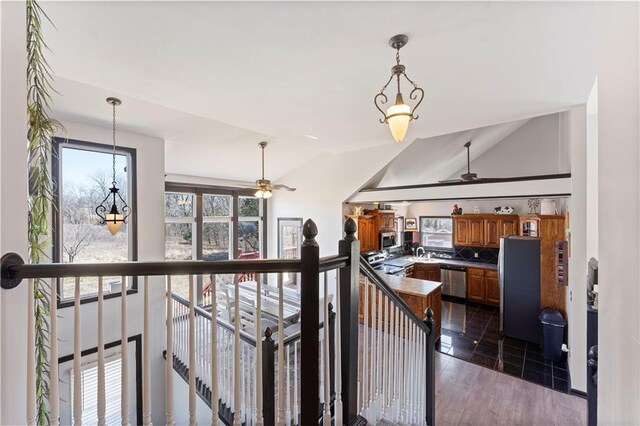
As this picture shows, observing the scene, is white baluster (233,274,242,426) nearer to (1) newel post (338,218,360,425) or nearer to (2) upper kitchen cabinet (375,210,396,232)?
(1) newel post (338,218,360,425)

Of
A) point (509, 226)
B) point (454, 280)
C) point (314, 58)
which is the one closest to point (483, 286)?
point (454, 280)

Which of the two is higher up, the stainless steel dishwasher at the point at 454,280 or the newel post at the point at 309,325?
the newel post at the point at 309,325

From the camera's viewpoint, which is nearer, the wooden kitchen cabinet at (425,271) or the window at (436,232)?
the wooden kitchen cabinet at (425,271)

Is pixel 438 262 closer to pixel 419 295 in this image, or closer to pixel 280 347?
pixel 419 295

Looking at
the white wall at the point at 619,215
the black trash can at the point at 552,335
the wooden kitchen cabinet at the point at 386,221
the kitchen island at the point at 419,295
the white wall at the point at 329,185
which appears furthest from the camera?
the wooden kitchen cabinet at the point at 386,221

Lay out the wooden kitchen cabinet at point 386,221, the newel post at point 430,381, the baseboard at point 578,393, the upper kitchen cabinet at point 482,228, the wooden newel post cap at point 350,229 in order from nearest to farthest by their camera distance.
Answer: the wooden newel post cap at point 350,229 → the newel post at point 430,381 → the baseboard at point 578,393 → the upper kitchen cabinet at point 482,228 → the wooden kitchen cabinet at point 386,221

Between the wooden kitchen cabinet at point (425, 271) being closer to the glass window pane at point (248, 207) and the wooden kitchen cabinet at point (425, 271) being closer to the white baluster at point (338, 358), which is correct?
the glass window pane at point (248, 207)

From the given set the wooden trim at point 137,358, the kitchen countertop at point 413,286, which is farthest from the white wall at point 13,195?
the kitchen countertop at point 413,286

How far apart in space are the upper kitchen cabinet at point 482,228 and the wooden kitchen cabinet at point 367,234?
Result: 260 cm

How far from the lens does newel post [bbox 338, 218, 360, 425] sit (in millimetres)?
1268

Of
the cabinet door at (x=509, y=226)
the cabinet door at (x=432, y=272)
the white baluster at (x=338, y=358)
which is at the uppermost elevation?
the cabinet door at (x=509, y=226)

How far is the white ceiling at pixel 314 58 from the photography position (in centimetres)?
161

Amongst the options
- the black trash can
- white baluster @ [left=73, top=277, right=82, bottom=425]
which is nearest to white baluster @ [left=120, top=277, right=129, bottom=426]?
white baluster @ [left=73, top=277, right=82, bottom=425]

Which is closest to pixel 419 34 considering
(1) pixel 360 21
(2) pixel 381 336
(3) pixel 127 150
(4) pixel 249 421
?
(1) pixel 360 21
